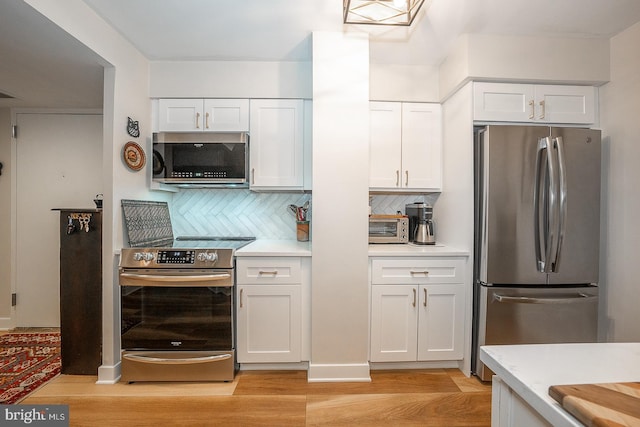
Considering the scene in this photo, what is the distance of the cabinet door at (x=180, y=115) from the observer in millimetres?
2547

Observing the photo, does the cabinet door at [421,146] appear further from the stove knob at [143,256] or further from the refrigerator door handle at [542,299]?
the stove knob at [143,256]

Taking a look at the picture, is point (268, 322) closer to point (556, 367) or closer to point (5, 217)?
point (556, 367)

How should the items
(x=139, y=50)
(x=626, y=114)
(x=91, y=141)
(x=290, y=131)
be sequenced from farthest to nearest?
(x=91, y=141) → (x=290, y=131) → (x=139, y=50) → (x=626, y=114)

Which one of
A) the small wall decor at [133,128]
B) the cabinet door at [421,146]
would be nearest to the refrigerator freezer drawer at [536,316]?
the cabinet door at [421,146]

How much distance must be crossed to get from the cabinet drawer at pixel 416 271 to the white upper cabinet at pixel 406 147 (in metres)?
0.70

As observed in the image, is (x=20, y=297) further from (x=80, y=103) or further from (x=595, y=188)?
(x=595, y=188)

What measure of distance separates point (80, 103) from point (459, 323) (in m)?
3.93

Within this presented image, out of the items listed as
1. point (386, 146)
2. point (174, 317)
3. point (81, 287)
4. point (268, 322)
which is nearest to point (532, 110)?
point (386, 146)

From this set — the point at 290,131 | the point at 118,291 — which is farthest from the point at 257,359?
the point at 290,131

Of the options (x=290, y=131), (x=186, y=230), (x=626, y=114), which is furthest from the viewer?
(x=186, y=230)

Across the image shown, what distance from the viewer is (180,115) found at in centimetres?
255

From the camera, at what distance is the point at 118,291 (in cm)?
214

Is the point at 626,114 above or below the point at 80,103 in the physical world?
below

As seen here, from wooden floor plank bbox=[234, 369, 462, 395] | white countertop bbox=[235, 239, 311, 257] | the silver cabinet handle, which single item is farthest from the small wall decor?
the silver cabinet handle
